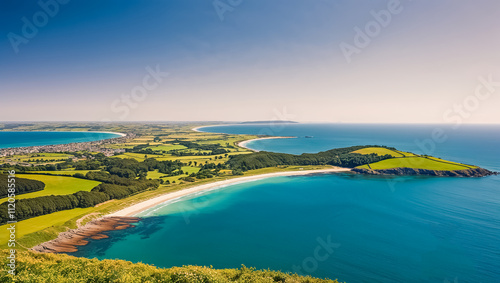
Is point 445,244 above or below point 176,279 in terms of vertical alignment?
below

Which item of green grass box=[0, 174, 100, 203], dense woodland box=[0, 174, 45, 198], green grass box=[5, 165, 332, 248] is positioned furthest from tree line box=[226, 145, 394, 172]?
dense woodland box=[0, 174, 45, 198]

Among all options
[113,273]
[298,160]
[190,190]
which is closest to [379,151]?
[298,160]

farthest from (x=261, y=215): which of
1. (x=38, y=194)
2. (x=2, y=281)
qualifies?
(x=38, y=194)

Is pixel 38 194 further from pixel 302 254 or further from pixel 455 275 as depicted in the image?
pixel 455 275

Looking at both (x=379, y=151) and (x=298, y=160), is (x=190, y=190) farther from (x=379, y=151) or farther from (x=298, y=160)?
(x=379, y=151)

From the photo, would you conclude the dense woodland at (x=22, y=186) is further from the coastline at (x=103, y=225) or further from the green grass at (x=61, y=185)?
the coastline at (x=103, y=225)

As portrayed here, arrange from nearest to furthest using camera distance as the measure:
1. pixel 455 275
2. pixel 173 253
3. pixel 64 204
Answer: pixel 455 275 → pixel 173 253 → pixel 64 204

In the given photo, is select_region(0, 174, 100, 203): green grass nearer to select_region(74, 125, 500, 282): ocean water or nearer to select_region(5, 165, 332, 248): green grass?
select_region(5, 165, 332, 248): green grass
